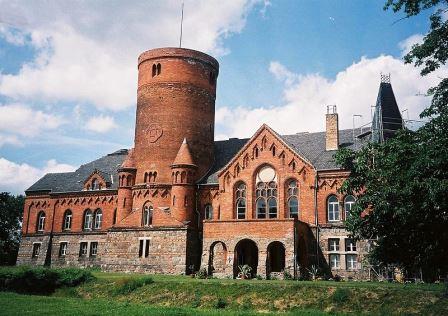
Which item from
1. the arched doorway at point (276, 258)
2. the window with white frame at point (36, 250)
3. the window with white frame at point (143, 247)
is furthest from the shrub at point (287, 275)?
the window with white frame at point (36, 250)

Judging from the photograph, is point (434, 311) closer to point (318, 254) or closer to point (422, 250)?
point (422, 250)

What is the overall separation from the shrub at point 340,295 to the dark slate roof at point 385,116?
58.5 feet

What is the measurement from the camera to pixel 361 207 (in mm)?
25797

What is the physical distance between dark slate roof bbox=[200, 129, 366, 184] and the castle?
120mm

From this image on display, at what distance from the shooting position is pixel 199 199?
4472 centimetres

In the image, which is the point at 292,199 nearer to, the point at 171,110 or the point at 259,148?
the point at 259,148

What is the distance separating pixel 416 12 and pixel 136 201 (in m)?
30.5

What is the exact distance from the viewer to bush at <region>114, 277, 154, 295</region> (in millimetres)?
30859

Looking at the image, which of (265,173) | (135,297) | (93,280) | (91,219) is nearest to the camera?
(135,297)

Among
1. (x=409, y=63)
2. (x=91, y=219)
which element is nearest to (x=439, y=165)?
(x=409, y=63)

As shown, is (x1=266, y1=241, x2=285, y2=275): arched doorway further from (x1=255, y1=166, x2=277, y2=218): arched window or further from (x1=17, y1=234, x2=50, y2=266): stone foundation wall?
(x1=17, y1=234, x2=50, y2=266): stone foundation wall

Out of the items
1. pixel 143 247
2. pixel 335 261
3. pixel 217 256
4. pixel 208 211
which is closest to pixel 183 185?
pixel 208 211

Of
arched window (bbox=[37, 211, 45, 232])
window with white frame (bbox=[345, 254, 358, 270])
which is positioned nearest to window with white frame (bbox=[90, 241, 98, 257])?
arched window (bbox=[37, 211, 45, 232])

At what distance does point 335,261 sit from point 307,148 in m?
11.4
